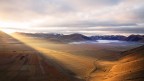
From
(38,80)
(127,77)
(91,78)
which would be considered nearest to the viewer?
(127,77)

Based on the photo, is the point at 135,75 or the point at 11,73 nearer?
the point at 135,75

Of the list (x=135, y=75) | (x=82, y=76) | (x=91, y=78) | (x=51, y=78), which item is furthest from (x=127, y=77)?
(x=51, y=78)

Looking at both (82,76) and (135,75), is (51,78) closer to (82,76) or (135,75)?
(82,76)

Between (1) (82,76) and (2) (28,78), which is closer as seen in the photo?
(2) (28,78)

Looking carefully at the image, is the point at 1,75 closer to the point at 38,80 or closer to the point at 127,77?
the point at 38,80

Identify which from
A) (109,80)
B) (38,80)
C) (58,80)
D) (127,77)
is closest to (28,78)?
(38,80)

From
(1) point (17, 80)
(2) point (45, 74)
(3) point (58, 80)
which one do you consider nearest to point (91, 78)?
(3) point (58, 80)

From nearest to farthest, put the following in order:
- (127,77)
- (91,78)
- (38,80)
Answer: (127,77) → (38,80) → (91,78)
